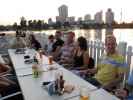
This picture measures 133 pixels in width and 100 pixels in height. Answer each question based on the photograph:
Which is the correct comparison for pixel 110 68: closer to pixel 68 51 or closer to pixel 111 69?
pixel 111 69

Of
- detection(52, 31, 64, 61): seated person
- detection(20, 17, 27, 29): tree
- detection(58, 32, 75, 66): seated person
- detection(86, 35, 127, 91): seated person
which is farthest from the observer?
detection(20, 17, 27, 29): tree

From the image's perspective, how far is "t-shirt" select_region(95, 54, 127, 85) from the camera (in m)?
2.76

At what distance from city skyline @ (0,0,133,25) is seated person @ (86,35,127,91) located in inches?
315

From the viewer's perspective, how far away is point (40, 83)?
2.32 meters

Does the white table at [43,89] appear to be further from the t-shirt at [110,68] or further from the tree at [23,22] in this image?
the tree at [23,22]

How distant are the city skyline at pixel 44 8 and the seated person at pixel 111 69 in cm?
801

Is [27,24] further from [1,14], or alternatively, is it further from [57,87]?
[57,87]

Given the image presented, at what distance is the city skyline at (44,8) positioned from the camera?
12.2 metres

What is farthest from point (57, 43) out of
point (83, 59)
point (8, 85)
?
point (8, 85)

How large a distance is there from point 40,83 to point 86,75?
1252 millimetres

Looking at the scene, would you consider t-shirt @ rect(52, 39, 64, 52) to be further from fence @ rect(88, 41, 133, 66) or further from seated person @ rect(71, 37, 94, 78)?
seated person @ rect(71, 37, 94, 78)

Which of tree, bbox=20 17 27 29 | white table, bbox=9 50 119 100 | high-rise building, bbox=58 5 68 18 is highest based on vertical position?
high-rise building, bbox=58 5 68 18

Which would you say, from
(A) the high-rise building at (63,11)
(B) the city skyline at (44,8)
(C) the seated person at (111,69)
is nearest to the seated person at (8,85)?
(C) the seated person at (111,69)

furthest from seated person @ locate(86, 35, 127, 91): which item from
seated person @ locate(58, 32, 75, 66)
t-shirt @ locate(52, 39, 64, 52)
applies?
t-shirt @ locate(52, 39, 64, 52)
